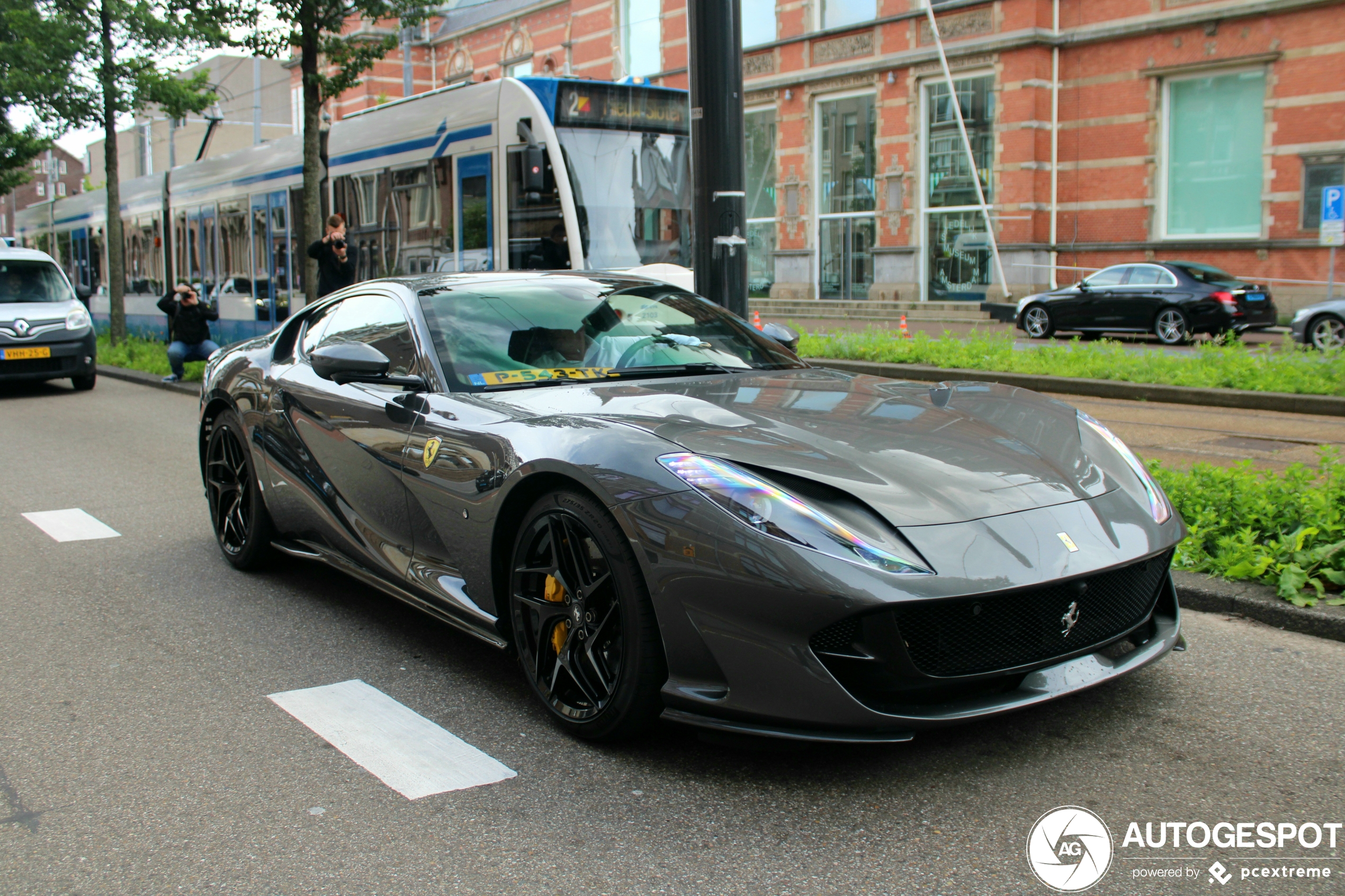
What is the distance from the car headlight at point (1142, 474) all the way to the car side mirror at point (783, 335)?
135cm

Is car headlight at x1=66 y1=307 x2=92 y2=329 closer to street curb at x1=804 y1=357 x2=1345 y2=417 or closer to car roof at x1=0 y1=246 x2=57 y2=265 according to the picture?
car roof at x1=0 y1=246 x2=57 y2=265

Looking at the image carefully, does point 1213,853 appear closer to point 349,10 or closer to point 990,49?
point 349,10

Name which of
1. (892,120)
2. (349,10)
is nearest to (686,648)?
(349,10)

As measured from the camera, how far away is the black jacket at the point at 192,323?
15297 millimetres

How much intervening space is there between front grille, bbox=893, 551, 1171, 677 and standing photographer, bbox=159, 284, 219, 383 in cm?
1411

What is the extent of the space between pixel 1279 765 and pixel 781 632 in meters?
1.41

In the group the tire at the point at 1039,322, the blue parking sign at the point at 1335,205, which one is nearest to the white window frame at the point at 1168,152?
the blue parking sign at the point at 1335,205

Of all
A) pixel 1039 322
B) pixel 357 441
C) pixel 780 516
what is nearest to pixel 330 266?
pixel 357 441

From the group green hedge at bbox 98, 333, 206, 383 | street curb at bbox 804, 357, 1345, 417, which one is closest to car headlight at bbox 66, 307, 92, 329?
green hedge at bbox 98, 333, 206, 383

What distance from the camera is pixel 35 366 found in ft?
46.8

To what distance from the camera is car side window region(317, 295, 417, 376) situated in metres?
4.20

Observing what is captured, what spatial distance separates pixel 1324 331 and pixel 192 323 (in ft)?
50.0

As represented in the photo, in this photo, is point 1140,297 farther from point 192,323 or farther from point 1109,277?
point 192,323

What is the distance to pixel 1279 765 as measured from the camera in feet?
10.0
